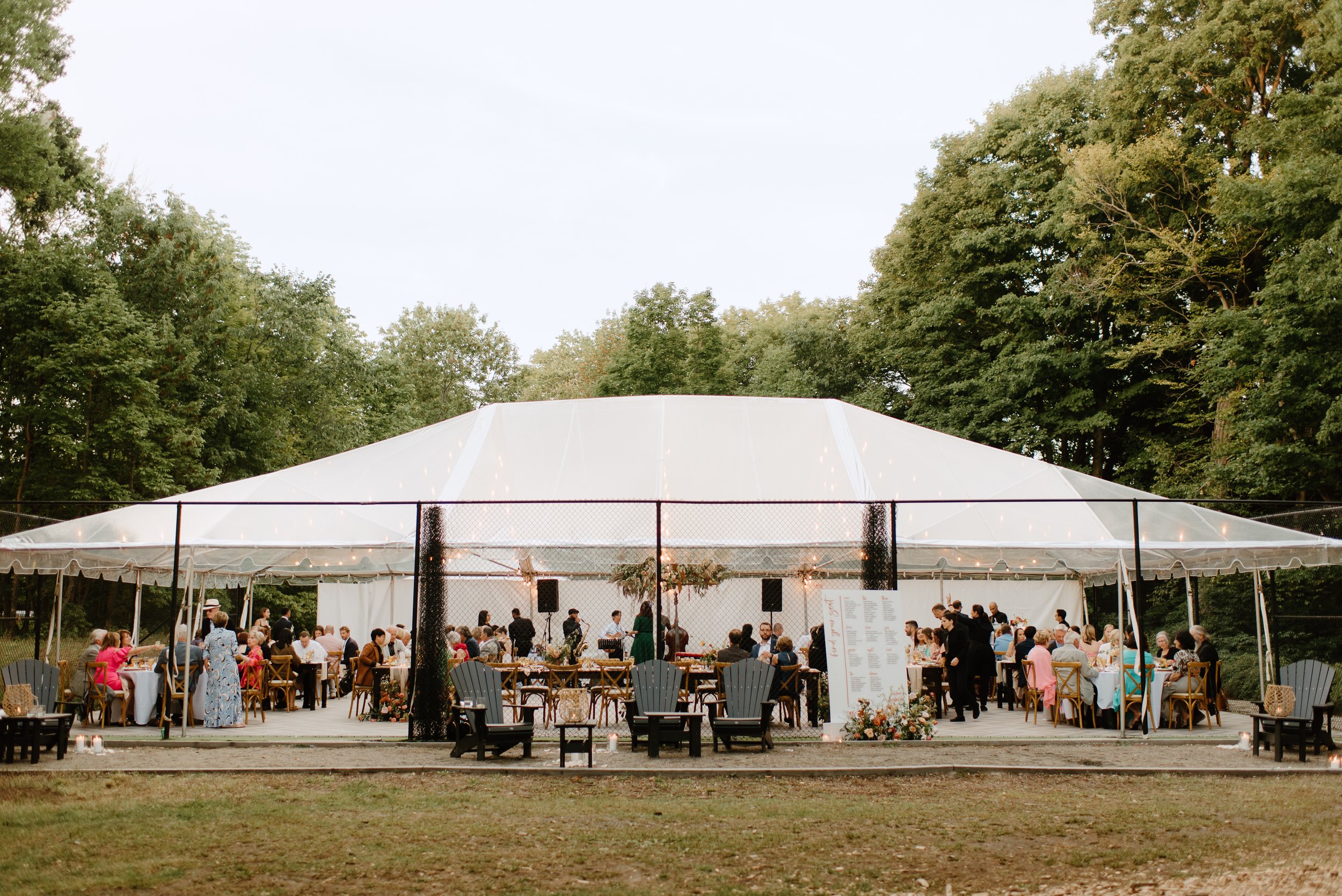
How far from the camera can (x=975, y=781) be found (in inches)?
363

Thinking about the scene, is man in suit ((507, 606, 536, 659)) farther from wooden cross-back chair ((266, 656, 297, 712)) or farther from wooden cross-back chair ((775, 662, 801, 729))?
wooden cross-back chair ((775, 662, 801, 729))

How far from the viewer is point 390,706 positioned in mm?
14281

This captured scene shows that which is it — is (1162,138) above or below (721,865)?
above

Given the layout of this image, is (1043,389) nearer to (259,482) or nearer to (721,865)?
(259,482)

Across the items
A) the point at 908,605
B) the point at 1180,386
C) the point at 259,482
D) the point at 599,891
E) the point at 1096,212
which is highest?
the point at 1096,212

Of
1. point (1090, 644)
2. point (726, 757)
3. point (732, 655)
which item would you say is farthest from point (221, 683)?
point (1090, 644)

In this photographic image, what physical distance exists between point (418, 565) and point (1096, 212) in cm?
1947

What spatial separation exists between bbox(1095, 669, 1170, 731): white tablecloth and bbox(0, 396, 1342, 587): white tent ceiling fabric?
67.1 inches

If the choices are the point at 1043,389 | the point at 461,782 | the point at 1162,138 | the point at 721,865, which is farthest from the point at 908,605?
the point at 721,865

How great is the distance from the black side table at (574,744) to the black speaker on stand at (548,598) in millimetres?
10206

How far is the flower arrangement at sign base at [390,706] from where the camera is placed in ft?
46.6

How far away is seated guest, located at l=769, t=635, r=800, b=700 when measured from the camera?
13.3 m

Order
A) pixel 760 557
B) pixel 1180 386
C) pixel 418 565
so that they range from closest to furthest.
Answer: pixel 418 565 < pixel 760 557 < pixel 1180 386

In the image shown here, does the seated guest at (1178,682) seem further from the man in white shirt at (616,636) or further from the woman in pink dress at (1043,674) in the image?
the man in white shirt at (616,636)
